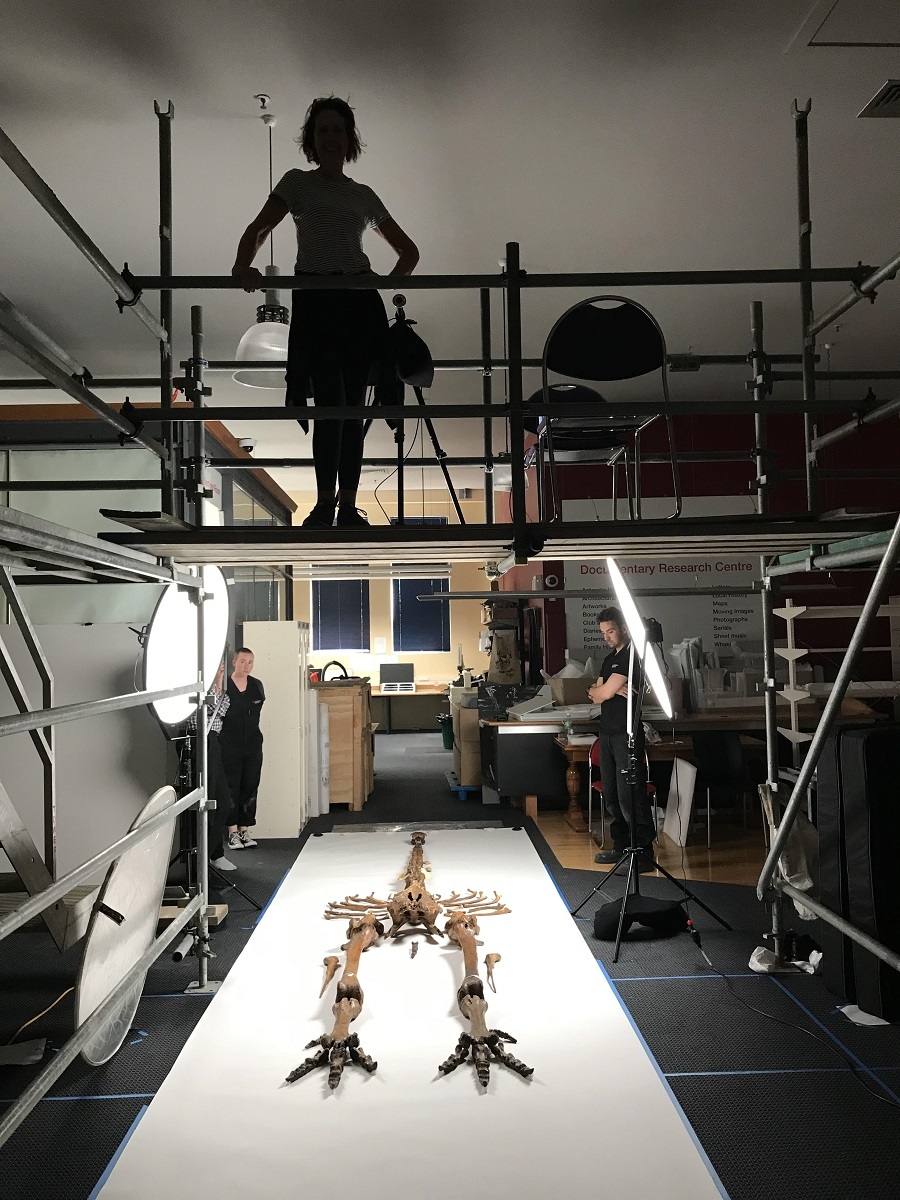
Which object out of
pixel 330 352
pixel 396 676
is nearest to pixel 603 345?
pixel 330 352

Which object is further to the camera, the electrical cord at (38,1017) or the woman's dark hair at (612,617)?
the woman's dark hair at (612,617)

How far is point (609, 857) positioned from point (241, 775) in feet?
8.67

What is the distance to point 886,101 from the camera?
3.67 m

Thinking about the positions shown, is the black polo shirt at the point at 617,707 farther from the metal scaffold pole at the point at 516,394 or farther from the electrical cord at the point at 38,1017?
the electrical cord at the point at 38,1017

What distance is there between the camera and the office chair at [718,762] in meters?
6.19

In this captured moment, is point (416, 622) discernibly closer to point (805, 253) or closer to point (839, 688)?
point (805, 253)

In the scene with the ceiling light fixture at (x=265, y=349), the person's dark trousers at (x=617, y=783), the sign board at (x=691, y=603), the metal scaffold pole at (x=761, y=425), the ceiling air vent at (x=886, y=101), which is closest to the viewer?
the ceiling air vent at (x=886, y=101)

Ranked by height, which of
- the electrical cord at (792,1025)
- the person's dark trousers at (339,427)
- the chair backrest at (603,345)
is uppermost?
the chair backrest at (603,345)

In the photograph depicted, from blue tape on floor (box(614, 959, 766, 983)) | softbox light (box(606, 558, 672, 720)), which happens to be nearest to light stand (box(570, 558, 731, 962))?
softbox light (box(606, 558, 672, 720))

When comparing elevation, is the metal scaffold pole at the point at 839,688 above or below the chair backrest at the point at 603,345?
below

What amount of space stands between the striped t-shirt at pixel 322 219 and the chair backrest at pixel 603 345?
1.16 metres

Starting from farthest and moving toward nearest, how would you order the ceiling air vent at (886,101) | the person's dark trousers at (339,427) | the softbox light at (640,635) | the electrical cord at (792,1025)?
the softbox light at (640,635) < the ceiling air vent at (886,101) < the person's dark trousers at (339,427) < the electrical cord at (792,1025)

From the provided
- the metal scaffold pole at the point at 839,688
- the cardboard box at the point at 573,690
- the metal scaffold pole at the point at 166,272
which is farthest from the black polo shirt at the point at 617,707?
the metal scaffold pole at the point at 166,272

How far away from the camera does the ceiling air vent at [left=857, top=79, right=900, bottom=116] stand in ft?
11.7
